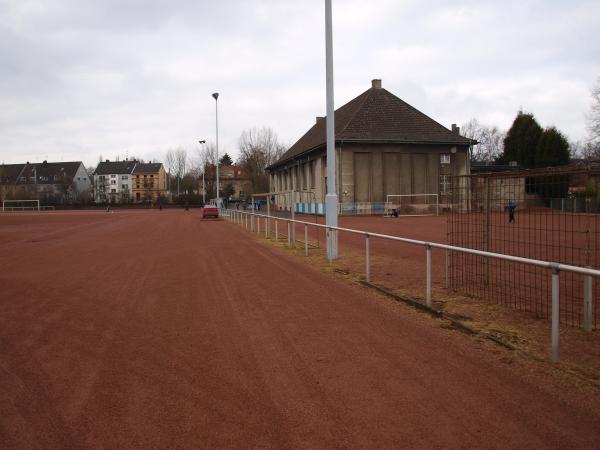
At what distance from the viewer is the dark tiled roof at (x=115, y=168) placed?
126812 millimetres

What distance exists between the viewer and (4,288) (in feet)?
30.9

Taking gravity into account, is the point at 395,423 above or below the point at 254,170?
below

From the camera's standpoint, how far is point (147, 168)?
413 ft

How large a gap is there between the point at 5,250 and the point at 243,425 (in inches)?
629

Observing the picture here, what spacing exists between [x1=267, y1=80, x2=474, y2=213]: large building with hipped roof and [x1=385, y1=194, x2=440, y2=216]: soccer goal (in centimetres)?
64

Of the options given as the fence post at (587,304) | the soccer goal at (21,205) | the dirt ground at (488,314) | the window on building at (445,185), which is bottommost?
the dirt ground at (488,314)

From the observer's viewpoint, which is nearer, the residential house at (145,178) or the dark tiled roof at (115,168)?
the residential house at (145,178)

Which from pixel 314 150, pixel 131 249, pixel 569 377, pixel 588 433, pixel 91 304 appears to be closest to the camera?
pixel 588 433

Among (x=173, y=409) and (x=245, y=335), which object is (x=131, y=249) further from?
(x=173, y=409)

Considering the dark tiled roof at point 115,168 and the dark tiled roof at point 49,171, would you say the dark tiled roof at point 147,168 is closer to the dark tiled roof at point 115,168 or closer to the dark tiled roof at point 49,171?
the dark tiled roof at point 115,168

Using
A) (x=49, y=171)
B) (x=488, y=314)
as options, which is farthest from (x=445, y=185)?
(x=49, y=171)

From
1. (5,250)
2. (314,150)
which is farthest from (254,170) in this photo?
(5,250)

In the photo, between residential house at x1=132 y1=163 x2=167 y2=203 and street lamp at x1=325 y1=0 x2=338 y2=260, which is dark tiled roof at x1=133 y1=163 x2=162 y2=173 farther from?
street lamp at x1=325 y1=0 x2=338 y2=260

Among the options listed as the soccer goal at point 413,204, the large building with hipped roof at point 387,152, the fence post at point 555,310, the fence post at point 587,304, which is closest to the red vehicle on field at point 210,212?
the large building with hipped roof at point 387,152
